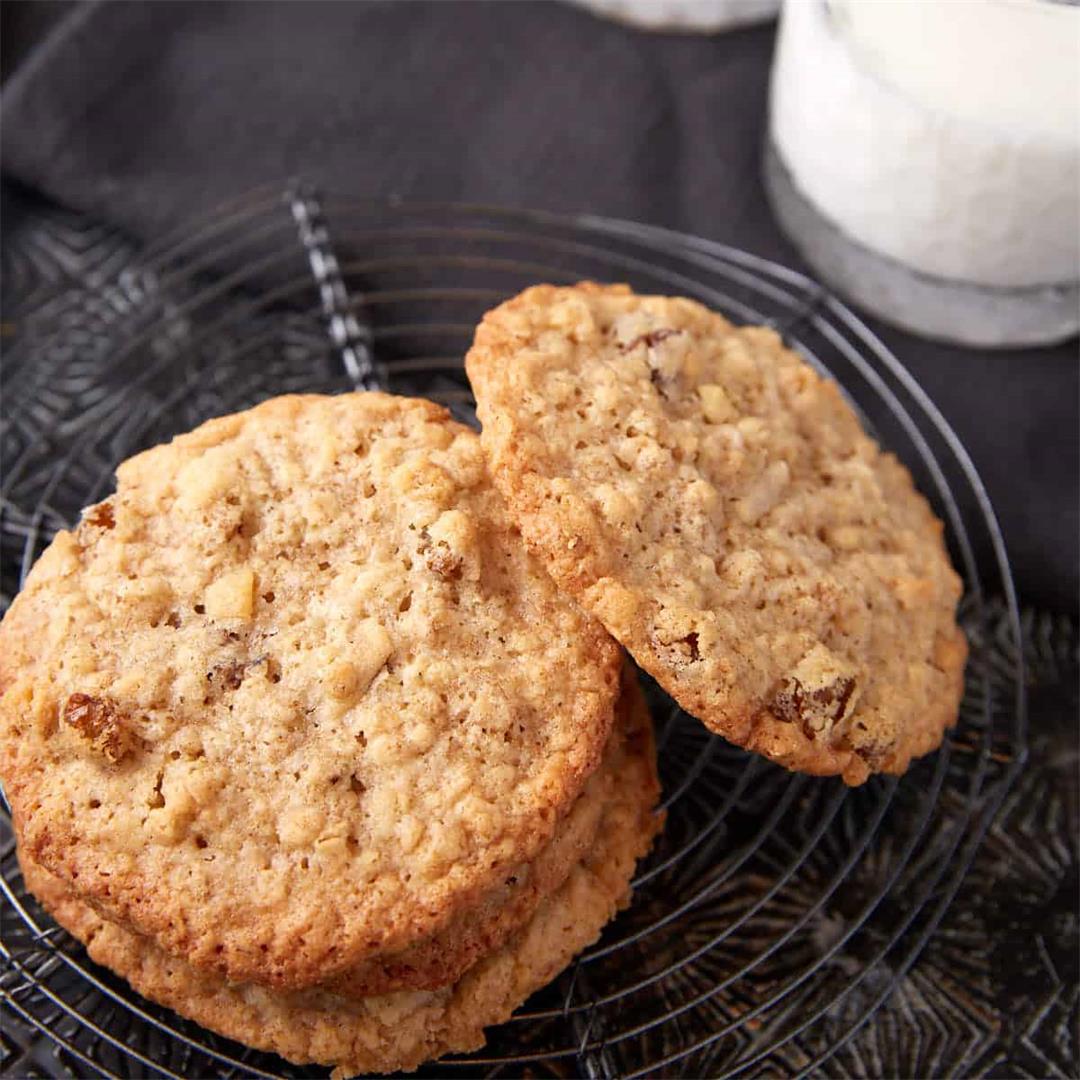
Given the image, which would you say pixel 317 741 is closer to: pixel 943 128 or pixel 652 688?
pixel 652 688

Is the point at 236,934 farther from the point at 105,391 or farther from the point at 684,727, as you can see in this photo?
the point at 105,391

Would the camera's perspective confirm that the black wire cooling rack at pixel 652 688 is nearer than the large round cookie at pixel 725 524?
No

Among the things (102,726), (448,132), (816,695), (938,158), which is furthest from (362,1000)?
(448,132)

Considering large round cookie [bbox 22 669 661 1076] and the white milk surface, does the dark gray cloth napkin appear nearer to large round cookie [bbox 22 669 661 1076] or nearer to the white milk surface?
the white milk surface

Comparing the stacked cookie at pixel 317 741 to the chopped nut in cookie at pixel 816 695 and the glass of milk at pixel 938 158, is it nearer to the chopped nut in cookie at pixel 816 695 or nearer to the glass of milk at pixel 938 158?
the chopped nut in cookie at pixel 816 695

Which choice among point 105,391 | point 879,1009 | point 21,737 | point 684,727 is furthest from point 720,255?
point 21,737

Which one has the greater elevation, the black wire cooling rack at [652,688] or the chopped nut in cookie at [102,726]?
the chopped nut in cookie at [102,726]

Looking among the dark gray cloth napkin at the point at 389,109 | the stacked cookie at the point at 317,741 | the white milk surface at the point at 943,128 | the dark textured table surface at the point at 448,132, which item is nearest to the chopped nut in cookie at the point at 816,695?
the stacked cookie at the point at 317,741

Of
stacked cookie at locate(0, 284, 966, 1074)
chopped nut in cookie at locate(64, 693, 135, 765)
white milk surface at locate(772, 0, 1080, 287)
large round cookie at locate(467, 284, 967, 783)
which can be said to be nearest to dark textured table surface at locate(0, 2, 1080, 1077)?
white milk surface at locate(772, 0, 1080, 287)
